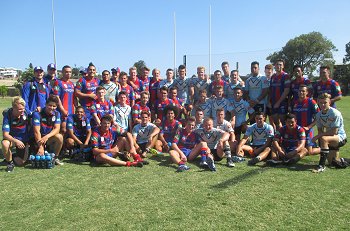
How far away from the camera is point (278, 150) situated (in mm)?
6289

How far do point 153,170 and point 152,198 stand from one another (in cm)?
153

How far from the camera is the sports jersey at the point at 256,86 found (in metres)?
7.90

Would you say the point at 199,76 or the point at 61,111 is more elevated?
the point at 199,76

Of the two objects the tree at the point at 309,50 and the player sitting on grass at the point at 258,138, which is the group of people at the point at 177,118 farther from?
the tree at the point at 309,50

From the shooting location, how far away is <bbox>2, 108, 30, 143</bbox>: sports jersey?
6031 millimetres

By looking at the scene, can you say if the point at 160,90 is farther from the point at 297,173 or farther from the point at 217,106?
the point at 297,173

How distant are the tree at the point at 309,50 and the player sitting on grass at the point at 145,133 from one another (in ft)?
170

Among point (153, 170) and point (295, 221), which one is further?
point (153, 170)

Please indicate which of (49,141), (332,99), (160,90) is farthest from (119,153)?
(332,99)

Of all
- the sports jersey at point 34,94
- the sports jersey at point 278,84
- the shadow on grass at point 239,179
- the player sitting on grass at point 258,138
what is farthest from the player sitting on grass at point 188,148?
the sports jersey at point 34,94

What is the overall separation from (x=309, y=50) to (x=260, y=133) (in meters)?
54.6

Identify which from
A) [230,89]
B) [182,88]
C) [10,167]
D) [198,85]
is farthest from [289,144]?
[10,167]

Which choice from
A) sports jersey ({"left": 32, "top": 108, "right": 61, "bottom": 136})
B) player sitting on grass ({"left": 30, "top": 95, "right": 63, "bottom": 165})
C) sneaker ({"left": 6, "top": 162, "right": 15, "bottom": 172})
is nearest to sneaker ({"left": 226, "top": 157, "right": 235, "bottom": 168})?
player sitting on grass ({"left": 30, "top": 95, "right": 63, "bottom": 165})

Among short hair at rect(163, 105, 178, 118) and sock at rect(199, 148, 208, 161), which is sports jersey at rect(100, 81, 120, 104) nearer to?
short hair at rect(163, 105, 178, 118)
